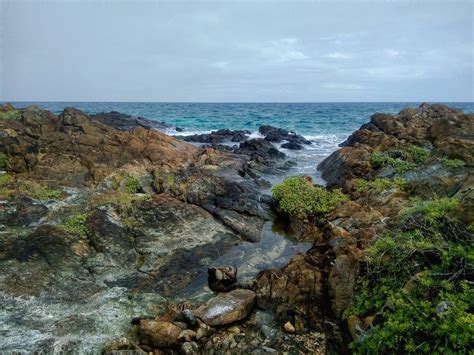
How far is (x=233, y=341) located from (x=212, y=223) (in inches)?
224

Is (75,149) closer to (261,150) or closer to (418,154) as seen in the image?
(261,150)

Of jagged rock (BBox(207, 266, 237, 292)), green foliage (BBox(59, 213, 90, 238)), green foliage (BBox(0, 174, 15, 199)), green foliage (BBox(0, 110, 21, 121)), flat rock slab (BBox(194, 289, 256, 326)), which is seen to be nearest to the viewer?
flat rock slab (BBox(194, 289, 256, 326))

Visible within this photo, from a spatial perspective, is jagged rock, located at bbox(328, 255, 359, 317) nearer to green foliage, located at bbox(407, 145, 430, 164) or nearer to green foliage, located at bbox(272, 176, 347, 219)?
green foliage, located at bbox(272, 176, 347, 219)

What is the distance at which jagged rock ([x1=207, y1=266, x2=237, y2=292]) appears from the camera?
8.70 meters

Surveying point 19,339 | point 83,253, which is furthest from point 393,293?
point 83,253

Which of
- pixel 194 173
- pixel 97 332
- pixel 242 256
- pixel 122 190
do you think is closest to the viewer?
pixel 97 332

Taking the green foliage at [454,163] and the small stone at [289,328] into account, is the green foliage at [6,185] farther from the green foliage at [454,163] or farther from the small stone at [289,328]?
the green foliage at [454,163]

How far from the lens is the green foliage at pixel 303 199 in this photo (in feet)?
42.5

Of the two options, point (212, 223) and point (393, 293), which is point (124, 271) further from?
point (393, 293)

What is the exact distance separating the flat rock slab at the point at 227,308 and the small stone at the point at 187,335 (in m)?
0.39

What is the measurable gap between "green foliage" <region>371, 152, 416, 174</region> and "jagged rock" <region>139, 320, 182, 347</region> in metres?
12.2

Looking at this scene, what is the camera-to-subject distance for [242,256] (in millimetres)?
10484

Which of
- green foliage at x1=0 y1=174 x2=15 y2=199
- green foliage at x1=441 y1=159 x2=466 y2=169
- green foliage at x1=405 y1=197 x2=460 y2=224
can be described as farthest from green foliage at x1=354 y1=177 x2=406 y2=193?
green foliage at x1=0 y1=174 x2=15 y2=199

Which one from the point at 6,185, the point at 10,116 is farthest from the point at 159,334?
the point at 10,116
